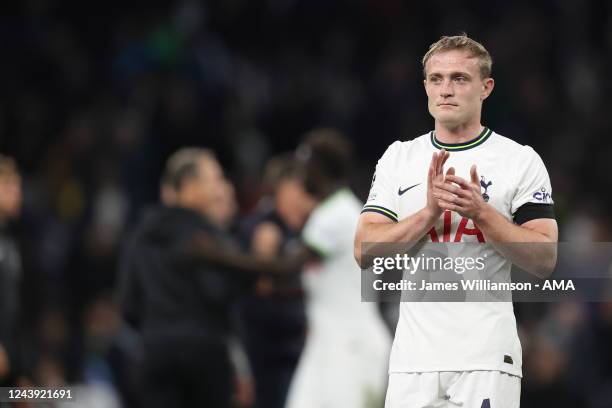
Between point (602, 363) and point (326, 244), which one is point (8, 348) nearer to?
point (326, 244)

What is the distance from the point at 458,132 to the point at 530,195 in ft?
1.00

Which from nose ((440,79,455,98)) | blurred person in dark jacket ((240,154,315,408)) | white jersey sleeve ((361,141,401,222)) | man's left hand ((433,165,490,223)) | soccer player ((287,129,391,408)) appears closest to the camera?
man's left hand ((433,165,490,223))

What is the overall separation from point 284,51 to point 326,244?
9699 millimetres

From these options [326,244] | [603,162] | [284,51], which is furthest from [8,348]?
[284,51]

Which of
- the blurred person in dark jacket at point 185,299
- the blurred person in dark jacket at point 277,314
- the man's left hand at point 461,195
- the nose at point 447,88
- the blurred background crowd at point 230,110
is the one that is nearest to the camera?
the man's left hand at point 461,195

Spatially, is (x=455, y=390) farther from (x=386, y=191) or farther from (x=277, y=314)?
(x=277, y=314)

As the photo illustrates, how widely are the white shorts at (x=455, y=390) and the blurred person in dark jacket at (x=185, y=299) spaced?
350 centimetres

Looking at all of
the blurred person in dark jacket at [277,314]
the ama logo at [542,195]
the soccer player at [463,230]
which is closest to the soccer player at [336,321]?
the blurred person in dark jacket at [277,314]

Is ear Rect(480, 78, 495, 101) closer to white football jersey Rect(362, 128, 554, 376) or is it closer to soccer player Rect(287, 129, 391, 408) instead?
white football jersey Rect(362, 128, 554, 376)

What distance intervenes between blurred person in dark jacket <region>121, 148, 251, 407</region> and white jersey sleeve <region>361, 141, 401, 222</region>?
3.43 metres

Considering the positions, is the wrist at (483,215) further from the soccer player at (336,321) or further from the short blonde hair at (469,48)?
the soccer player at (336,321)

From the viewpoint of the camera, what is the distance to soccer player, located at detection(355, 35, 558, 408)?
402 cm

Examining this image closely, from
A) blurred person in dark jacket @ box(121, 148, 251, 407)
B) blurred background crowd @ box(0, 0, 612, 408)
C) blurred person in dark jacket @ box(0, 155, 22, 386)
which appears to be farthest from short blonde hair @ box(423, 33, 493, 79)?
blurred background crowd @ box(0, 0, 612, 408)

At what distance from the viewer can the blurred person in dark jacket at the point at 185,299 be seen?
25.0 feet
